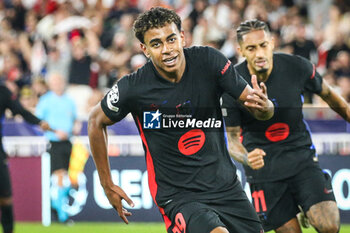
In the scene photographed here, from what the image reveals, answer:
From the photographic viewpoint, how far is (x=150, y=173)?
17.4 feet

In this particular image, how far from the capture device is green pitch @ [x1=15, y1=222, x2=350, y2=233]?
10.8 metres

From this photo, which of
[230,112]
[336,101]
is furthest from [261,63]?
[336,101]

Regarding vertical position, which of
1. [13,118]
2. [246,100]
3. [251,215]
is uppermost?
[246,100]

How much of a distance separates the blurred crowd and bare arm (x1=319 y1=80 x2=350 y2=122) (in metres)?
5.31

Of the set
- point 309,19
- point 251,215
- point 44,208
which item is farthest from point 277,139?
point 309,19

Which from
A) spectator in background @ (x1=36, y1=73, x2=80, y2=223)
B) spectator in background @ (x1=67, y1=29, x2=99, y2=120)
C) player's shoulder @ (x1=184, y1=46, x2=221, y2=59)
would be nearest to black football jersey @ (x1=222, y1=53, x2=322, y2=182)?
player's shoulder @ (x1=184, y1=46, x2=221, y2=59)

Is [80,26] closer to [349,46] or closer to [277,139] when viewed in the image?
[349,46]

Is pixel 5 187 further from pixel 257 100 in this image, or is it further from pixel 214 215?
pixel 257 100

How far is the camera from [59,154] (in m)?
11.6

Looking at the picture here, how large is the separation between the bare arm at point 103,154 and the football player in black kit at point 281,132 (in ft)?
4.95

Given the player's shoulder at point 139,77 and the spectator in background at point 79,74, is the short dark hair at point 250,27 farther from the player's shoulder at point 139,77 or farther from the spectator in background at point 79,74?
the spectator in background at point 79,74

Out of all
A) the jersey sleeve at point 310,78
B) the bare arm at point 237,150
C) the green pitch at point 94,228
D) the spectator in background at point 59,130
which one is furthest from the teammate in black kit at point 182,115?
the spectator in background at point 59,130

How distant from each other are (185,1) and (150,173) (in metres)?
10.2

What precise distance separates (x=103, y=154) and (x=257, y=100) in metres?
1.34
